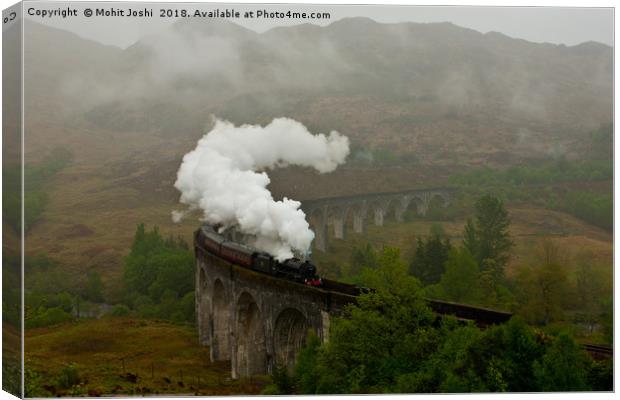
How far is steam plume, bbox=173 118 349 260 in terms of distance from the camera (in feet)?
103

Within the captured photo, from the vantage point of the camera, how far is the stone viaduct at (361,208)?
222ft

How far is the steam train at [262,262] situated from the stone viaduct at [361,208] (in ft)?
93.5

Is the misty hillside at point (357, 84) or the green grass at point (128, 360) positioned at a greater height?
the misty hillside at point (357, 84)

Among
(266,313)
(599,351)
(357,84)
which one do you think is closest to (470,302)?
(266,313)

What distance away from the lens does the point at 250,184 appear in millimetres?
34500

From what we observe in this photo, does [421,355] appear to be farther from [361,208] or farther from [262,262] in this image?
[361,208]

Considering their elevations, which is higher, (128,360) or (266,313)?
(266,313)

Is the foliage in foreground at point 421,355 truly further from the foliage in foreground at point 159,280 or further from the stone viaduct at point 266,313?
the foliage in foreground at point 159,280

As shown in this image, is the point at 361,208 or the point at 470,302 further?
the point at 361,208

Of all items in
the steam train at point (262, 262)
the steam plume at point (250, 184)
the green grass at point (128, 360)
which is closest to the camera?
the green grass at point (128, 360)

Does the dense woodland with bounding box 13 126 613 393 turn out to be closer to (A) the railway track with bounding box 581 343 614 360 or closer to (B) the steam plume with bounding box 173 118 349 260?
(A) the railway track with bounding box 581 343 614 360

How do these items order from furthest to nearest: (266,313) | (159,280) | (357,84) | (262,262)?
(357,84), (159,280), (262,262), (266,313)

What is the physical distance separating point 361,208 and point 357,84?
41.2ft

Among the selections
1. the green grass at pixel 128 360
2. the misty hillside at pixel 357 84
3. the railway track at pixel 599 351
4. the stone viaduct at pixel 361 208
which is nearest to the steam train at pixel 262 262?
the green grass at pixel 128 360
